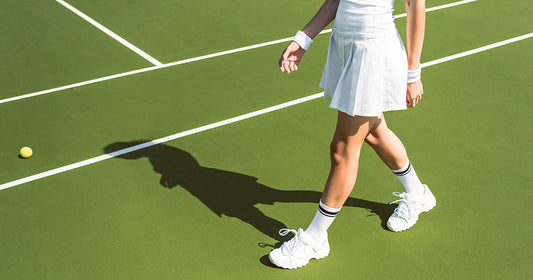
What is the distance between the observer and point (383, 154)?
3.55 m

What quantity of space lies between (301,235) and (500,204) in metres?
1.58

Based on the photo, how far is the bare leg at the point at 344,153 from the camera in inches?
124

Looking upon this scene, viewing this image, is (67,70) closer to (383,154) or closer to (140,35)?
(140,35)

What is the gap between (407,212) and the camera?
3.80 metres

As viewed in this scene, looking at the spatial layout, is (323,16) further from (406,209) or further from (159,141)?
(159,141)

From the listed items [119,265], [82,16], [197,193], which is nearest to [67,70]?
[82,16]

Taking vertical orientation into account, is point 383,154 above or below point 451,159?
above

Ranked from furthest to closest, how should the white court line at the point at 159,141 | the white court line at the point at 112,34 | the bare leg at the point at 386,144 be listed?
the white court line at the point at 112,34
the white court line at the point at 159,141
the bare leg at the point at 386,144

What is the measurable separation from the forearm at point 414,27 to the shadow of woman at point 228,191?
1.35m

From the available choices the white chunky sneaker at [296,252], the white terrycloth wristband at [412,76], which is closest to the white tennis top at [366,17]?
the white terrycloth wristband at [412,76]

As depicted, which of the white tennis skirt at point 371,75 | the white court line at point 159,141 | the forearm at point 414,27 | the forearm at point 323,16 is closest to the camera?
the forearm at point 414,27

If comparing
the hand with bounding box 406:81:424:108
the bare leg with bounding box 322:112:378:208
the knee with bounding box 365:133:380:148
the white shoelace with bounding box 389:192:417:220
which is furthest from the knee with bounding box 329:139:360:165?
the white shoelace with bounding box 389:192:417:220

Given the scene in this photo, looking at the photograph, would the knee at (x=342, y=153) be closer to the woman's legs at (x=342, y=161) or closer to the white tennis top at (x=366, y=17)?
the woman's legs at (x=342, y=161)

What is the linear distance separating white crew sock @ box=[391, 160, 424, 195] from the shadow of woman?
292 millimetres
